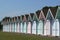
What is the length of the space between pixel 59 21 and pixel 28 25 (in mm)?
19833

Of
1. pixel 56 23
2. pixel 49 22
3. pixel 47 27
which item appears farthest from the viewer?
pixel 47 27

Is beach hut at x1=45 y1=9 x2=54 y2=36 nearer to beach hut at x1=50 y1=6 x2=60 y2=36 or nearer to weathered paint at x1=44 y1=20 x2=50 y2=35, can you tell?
weathered paint at x1=44 y1=20 x2=50 y2=35

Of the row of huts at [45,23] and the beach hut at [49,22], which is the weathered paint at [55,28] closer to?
the row of huts at [45,23]

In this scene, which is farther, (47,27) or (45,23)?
(45,23)

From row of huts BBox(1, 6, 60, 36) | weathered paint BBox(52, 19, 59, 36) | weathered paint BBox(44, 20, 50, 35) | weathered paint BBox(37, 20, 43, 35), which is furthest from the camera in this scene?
weathered paint BBox(37, 20, 43, 35)

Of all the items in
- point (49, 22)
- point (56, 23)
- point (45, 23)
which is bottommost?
point (56, 23)

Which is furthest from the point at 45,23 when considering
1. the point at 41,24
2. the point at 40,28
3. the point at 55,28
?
the point at 55,28

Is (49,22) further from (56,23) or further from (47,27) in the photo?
(56,23)

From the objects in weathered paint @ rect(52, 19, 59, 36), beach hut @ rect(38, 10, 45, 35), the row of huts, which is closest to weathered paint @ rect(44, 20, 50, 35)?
the row of huts

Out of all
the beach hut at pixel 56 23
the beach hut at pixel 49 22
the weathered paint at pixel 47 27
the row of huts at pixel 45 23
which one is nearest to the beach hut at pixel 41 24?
the row of huts at pixel 45 23

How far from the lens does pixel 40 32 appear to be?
46.6m

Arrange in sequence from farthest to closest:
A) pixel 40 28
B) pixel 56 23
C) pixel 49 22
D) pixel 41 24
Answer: pixel 40 28
pixel 41 24
pixel 49 22
pixel 56 23

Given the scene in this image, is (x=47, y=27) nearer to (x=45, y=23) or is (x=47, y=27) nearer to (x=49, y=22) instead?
(x=49, y=22)

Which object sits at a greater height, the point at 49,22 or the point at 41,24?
the point at 49,22
